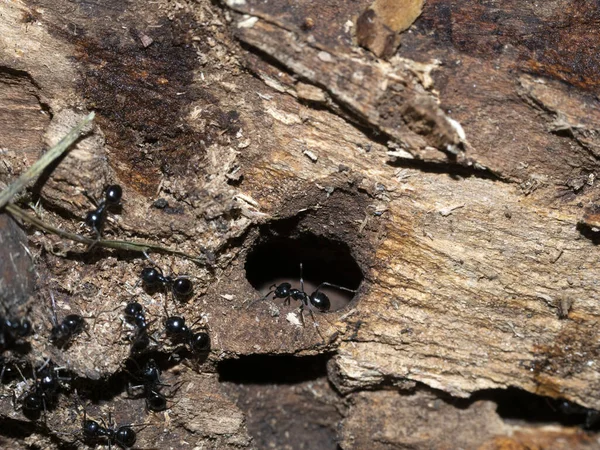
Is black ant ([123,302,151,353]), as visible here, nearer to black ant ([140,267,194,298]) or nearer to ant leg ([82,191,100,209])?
black ant ([140,267,194,298])

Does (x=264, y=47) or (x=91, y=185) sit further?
(x=91, y=185)

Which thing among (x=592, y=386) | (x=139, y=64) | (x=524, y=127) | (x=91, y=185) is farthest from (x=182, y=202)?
(x=592, y=386)

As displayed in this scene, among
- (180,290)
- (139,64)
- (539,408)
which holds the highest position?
(139,64)

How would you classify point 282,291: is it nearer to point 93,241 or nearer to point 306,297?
point 306,297

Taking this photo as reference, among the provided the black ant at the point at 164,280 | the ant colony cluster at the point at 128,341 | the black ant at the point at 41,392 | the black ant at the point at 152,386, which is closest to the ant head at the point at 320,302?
the ant colony cluster at the point at 128,341

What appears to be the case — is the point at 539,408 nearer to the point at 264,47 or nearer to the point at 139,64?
the point at 264,47

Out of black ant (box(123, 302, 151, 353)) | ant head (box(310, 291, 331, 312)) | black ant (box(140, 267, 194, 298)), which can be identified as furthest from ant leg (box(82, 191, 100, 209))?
ant head (box(310, 291, 331, 312))

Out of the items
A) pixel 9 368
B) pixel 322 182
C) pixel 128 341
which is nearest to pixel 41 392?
pixel 9 368
